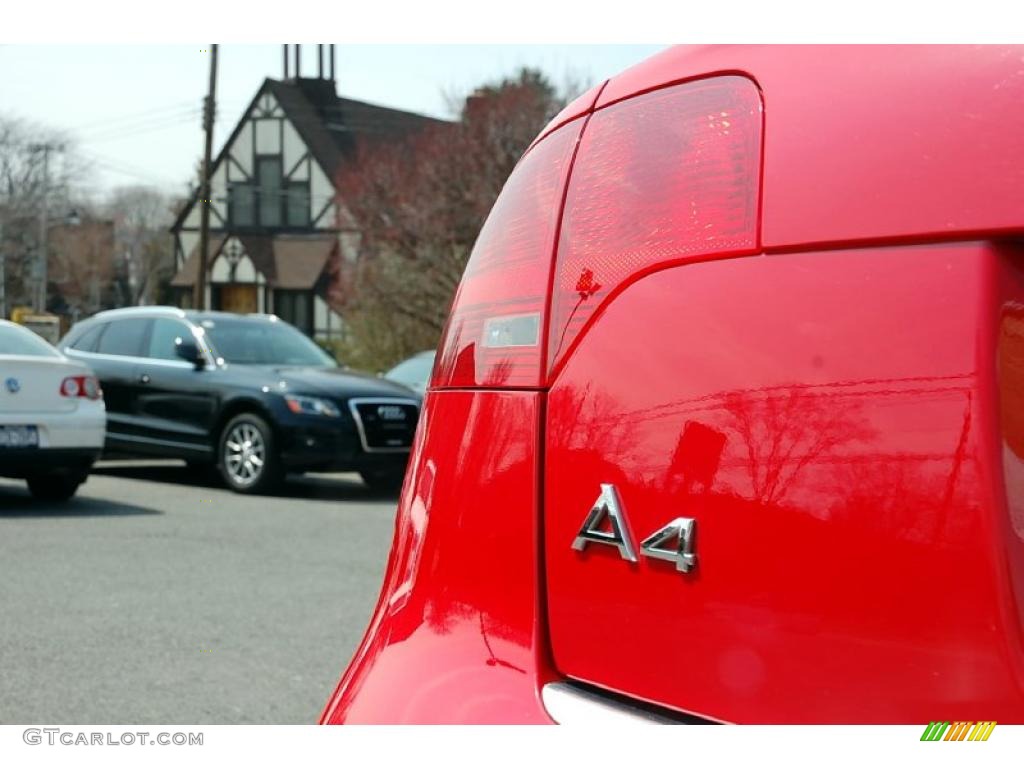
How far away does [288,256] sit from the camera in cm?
4653

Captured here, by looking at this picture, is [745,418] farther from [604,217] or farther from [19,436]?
[19,436]

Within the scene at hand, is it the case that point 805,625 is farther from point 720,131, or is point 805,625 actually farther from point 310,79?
point 310,79

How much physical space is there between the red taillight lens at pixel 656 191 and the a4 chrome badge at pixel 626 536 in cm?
19

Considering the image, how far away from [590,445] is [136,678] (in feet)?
12.0

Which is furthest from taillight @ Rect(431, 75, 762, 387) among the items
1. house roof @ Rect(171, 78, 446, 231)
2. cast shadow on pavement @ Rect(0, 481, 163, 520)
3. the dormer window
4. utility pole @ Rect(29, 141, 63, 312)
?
the dormer window

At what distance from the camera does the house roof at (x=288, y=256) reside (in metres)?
46.1

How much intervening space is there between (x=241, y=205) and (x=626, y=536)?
45.7 m

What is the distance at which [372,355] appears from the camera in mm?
28172

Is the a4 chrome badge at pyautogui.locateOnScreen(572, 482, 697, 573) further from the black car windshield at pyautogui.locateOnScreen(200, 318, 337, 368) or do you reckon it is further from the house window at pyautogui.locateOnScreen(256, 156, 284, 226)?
the house window at pyautogui.locateOnScreen(256, 156, 284, 226)

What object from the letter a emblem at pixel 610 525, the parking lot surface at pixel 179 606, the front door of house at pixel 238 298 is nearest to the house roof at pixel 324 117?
the front door of house at pixel 238 298

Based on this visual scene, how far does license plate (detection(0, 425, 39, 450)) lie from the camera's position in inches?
360

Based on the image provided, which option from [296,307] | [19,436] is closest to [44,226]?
[296,307]

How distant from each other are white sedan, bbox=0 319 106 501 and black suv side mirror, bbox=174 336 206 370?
1.79 m

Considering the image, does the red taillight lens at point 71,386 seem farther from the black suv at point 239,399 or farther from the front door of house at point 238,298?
the front door of house at point 238,298
